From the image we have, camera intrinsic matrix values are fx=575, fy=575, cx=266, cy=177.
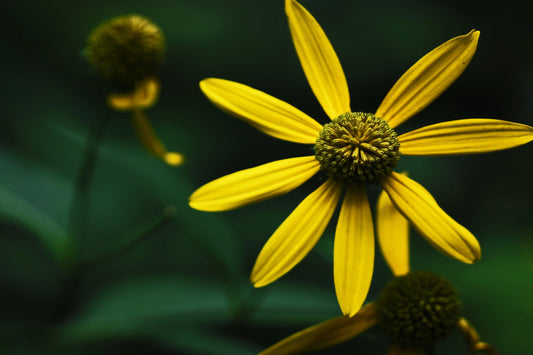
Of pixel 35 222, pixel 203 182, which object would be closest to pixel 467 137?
pixel 35 222

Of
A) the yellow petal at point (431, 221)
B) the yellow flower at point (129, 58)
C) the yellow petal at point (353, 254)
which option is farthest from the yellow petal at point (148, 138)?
the yellow petal at point (431, 221)

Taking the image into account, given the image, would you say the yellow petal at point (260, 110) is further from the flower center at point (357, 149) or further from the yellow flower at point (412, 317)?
the yellow flower at point (412, 317)

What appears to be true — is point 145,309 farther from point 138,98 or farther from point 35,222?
point 138,98

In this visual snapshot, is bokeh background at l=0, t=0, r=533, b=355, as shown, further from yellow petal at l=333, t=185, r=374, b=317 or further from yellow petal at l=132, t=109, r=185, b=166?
yellow petal at l=333, t=185, r=374, b=317

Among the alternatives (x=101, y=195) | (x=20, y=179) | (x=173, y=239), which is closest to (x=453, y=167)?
(x=173, y=239)

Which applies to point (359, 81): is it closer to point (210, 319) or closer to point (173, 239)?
point (173, 239)

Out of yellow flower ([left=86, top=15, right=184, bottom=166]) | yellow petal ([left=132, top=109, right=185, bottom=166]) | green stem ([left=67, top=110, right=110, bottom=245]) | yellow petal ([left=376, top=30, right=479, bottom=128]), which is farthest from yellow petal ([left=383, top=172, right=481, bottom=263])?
green stem ([left=67, top=110, right=110, bottom=245])
